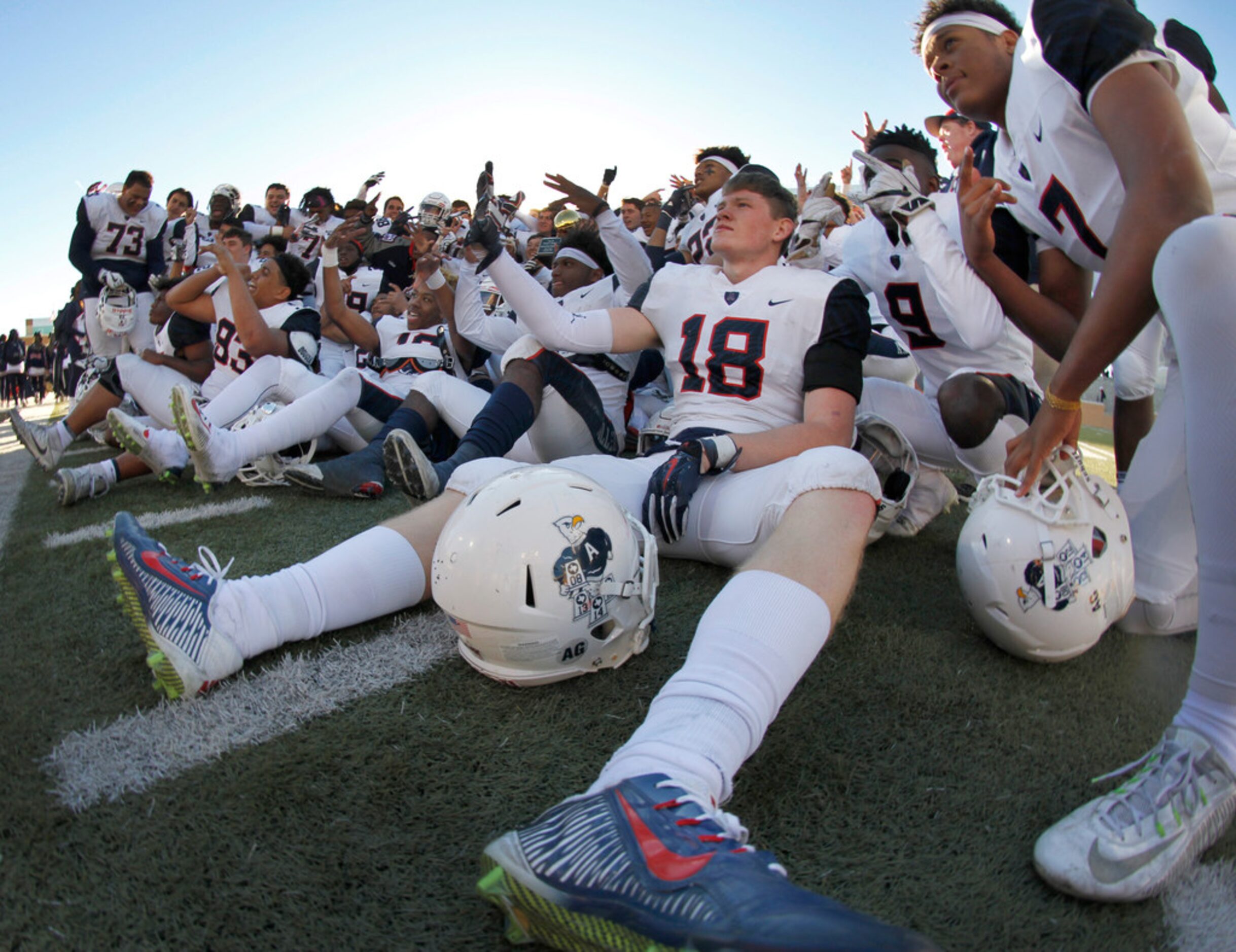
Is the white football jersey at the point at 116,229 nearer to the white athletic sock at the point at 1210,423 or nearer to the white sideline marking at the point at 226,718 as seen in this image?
the white sideline marking at the point at 226,718

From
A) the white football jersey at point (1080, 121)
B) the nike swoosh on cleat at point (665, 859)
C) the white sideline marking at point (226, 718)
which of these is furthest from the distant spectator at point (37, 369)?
the nike swoosh on cleat at point (665, 859)

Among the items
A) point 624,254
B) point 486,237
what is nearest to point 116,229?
point 624,254

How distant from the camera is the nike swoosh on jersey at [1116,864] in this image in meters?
1.12

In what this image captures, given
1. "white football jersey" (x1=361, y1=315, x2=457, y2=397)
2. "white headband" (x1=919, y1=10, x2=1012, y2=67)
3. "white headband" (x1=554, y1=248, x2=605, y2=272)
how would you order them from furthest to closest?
"white football jersey" (x1=361, y1=315, x2=457, y2=397) < "white headband" (x1=554, y1=248, x2=605, y2=272) < "white headband" (x1=919, y1=10, x2=1012, y2=67)

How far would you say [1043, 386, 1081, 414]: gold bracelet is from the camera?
1627 mm

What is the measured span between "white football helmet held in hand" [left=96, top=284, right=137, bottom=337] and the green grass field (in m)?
3.95

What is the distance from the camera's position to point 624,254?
409 centimetres

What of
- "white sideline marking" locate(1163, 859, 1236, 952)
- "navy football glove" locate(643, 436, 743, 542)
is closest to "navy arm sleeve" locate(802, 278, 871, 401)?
"navy football glove" locate(643, 436, 743, 542)

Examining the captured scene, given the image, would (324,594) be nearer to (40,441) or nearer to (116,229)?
(40,441)

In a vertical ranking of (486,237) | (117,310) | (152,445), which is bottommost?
(152,445)

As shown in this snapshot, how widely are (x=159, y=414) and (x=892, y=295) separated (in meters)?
3.99

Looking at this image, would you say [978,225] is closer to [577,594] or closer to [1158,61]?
[1158,61]

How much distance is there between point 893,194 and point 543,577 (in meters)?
1.87

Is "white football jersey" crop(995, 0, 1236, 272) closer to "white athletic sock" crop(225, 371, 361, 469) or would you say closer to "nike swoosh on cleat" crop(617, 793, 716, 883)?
"nike swoosh on cleat" crop(617, 793, 716, 883)
